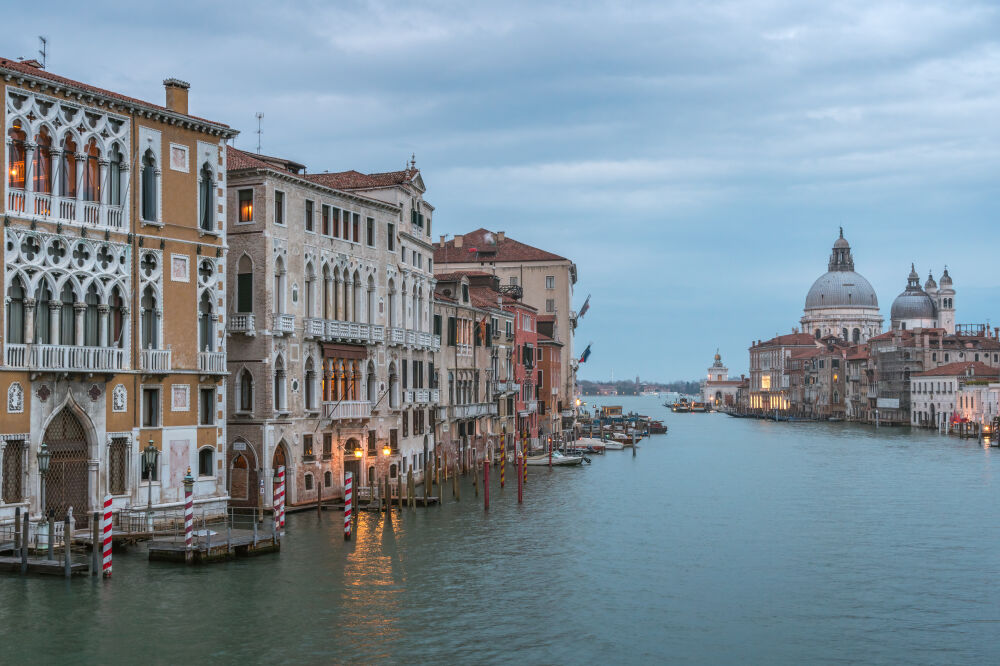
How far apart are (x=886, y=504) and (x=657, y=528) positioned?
11541 millimetres

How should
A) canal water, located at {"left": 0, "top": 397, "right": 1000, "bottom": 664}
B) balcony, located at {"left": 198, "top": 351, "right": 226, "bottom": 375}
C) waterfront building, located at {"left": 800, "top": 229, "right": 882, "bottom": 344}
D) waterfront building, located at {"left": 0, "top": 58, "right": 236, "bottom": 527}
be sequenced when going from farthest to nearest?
waterfront building, located at {"left": 800, "top": 229, "right": 882, "bottom": 344}, balcony, located at {"left": 198, "top": 351, "right": 226, "bottom": 375}, waterfront building, located at {"left": 0, "top": 58, "right": 236, "bottom": 527}, canal water, located at {"left": 0, "top": 397, "right": 1000, "bottom": 664}

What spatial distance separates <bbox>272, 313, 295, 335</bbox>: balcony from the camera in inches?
1294

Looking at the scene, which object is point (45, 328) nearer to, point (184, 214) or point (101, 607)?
point (184, 214)

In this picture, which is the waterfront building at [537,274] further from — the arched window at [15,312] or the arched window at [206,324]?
the arched window at [15,312]

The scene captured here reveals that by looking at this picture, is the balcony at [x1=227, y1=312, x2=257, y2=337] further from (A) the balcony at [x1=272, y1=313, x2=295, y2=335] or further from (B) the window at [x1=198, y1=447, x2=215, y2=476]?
(B) the window at [x1=198, y1=447, x2=215, y2=476]

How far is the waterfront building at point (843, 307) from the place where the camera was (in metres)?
188

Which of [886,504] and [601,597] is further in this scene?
[886,504]

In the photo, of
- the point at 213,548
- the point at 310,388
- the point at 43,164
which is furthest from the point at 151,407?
the point at 310,388

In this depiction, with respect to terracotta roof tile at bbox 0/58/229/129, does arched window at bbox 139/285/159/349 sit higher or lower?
lower

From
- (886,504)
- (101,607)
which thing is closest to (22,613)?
(101,607)

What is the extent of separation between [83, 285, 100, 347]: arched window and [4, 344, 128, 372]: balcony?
40cm

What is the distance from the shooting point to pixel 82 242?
25734mm

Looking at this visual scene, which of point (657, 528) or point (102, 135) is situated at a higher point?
point (102, 135)

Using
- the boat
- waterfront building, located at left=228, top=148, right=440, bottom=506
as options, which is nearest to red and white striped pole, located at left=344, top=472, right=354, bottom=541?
waterfront building, located at left=228, top=148, right=440, bottom=506
